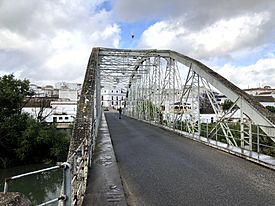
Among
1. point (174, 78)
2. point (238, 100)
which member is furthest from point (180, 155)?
point (174, 78)

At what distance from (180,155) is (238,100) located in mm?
2551

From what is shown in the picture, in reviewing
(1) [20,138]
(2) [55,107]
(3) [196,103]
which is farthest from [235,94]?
(2) [55,107]

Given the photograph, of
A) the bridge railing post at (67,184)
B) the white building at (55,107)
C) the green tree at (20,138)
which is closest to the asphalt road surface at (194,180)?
the bridge railing post at (67,184)

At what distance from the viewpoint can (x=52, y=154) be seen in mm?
26219

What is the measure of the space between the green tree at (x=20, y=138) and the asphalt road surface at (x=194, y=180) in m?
19.0

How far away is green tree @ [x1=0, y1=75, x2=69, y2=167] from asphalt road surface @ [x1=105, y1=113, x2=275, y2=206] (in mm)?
19010

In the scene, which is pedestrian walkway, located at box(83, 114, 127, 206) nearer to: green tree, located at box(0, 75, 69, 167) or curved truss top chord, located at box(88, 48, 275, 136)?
curved truss top chord, located at box(88, 48, 275, 136)

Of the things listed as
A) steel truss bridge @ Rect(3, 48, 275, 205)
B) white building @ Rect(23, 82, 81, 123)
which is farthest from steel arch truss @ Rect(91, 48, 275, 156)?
white building @ Rect(23, 82, 81, 123)

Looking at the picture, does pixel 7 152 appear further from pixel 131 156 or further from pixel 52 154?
pixel 131 156

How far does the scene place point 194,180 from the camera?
5.78 m

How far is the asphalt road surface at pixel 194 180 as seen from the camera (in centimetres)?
469

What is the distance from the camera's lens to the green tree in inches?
1005

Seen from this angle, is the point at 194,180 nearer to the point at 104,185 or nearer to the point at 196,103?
the point at 104,185

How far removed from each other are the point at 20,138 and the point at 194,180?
22878mm
